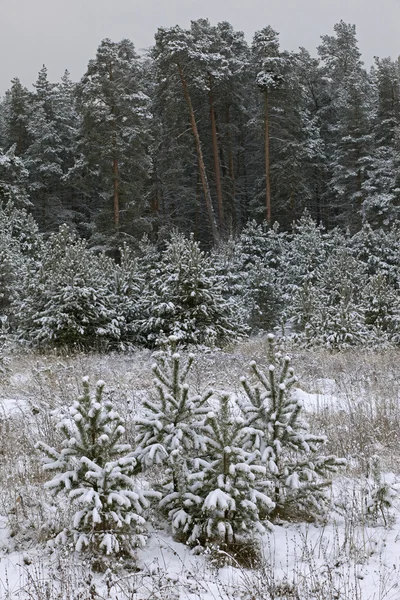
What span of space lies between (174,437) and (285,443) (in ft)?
3.22

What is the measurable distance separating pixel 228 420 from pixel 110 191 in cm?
2392

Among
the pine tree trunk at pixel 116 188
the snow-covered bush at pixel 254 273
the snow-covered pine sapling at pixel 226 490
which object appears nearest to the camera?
the snow-covered pine sapling at pixel 226 490

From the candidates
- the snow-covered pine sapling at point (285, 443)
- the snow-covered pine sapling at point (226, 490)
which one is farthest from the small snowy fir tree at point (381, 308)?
the snow-covered pine sapling at point (226, 490)

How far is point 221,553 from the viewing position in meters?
3.85

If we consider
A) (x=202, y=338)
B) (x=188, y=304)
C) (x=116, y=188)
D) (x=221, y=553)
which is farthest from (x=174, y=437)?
(x=116, y=188)

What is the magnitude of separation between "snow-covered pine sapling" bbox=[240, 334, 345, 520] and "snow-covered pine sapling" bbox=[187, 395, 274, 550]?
0.95 ft

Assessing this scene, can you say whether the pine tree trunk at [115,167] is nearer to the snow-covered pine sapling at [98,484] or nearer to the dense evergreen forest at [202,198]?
the dense evergreen forest at [202,198]

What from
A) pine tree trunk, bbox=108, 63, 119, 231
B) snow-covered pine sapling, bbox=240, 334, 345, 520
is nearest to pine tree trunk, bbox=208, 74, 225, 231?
pine tree trunk, bbox=108, 63, 119, 231

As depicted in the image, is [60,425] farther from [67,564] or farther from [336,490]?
[336,490]

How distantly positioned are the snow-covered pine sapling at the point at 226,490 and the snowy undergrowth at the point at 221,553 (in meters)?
0.18

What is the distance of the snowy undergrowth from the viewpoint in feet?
11.0

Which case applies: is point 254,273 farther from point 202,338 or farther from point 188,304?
point 202,338

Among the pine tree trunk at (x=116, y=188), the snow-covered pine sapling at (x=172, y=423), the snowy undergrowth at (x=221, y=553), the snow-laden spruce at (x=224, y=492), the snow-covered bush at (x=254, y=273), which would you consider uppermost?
the pine tree trunk at (x=116, y=188)

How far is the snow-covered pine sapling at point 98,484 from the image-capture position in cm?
364
